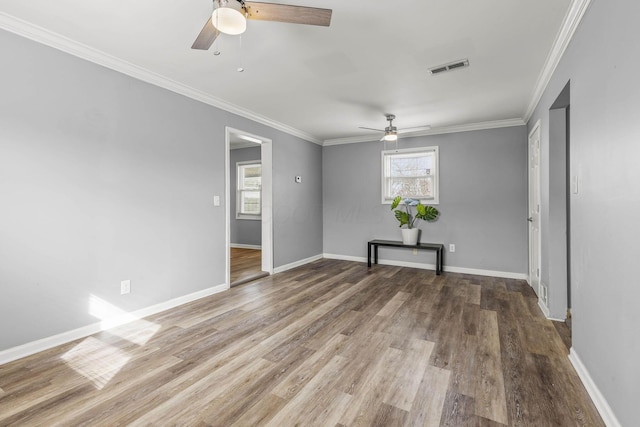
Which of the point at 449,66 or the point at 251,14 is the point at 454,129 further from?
the point at 251,14

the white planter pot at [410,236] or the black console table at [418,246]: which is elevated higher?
the white planter pot at [410,236]

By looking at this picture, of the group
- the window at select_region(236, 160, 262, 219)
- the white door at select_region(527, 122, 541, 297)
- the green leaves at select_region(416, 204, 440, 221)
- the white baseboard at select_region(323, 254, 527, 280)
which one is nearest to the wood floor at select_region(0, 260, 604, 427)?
the white door at select_region(527, 122, 541, 297)

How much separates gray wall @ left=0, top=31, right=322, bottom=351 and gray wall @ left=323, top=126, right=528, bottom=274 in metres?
2.93

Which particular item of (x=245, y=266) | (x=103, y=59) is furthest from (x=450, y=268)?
(x=103, y=59)

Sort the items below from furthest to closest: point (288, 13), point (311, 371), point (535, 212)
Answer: point (535, 212) → point (311, 371) → point (288, 13)

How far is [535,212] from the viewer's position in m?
3.89

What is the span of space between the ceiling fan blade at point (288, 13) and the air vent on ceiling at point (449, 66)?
1.72 meters

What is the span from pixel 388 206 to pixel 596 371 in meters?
4.19

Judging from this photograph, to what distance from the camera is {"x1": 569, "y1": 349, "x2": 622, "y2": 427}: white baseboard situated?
1.54m

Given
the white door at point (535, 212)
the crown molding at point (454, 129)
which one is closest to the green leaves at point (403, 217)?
the crown molding at point (454, 129)

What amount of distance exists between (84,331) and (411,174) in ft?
16.9

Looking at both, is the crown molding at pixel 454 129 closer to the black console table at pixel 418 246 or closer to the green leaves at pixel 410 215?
the green leaves at pixel 410 215

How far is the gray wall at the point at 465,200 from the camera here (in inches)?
187

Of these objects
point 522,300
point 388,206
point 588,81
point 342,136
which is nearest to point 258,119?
point 342,136
